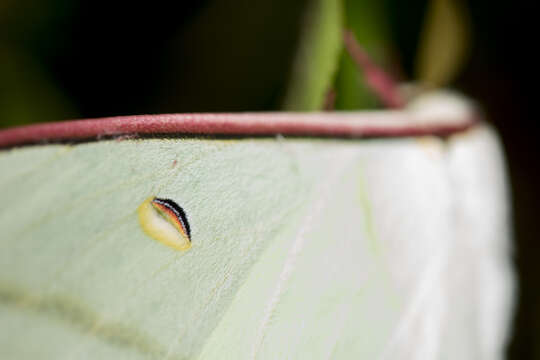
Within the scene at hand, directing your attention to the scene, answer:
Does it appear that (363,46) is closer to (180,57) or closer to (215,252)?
(180,57)

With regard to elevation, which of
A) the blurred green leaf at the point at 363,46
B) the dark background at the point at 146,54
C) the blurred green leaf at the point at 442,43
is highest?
the blurred green leaf at the point at 442,43

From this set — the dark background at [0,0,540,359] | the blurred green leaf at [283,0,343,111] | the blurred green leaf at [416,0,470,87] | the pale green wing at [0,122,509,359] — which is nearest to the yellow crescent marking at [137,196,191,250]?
the pale green wing at [0,122,509,359]

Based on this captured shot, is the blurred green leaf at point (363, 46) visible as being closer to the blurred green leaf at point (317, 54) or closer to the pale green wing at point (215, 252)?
the blurred green leaf at point (317, 54)

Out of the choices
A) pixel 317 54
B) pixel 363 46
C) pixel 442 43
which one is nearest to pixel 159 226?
pixel 317 54

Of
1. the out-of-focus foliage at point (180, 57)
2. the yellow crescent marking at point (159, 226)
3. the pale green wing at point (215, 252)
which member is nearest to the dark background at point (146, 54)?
the out-of-focus foliage at point (180, 57)

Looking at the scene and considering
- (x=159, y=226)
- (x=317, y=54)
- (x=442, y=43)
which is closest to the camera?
(x=159, y=226)

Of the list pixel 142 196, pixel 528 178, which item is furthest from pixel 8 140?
pixel 528 178

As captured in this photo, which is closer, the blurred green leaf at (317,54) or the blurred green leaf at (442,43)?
the blurred green leaf at (317,54)
